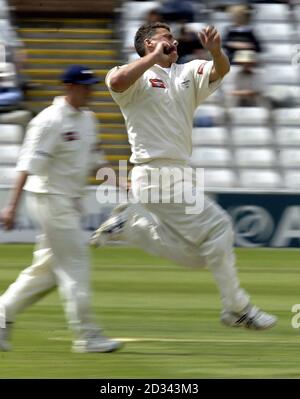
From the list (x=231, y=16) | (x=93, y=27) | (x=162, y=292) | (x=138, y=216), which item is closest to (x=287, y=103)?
(x=231, y=16)

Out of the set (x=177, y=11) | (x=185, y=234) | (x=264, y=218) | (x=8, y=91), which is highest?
(x=177, y=11)

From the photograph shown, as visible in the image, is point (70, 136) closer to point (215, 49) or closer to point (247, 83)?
point (215, 49)

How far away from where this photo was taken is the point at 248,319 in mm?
7809

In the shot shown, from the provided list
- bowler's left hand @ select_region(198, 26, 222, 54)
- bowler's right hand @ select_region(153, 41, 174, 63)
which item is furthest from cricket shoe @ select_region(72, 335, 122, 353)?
bowler's left hand @ select_region(198, 26, 222, 54)

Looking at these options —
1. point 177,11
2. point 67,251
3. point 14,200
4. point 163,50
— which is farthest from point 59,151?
point 177,11

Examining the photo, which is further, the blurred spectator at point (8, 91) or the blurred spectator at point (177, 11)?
the blurred spectator at point (177, 11)

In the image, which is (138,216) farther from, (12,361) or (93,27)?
(93,27)

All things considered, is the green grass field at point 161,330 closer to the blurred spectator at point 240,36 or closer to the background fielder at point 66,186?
the background fielder at point 66,186

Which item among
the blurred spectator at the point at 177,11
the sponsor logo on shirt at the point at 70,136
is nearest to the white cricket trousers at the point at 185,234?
the sponsor logo on shirt at the point at 70,136

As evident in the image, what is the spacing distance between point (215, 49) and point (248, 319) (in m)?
1.71

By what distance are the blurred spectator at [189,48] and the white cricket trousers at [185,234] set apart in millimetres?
8533

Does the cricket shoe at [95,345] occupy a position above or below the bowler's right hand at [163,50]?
below

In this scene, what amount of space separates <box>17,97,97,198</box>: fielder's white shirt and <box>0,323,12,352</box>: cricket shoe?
2.93 ft

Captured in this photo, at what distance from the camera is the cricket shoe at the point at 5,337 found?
771cm
